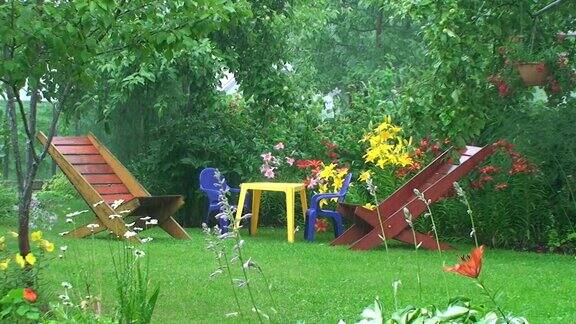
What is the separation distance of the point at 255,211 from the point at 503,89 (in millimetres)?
3304

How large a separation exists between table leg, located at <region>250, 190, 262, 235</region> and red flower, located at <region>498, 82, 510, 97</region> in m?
3.18

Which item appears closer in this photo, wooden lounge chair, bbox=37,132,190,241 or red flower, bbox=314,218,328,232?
wooden lounge chair, bbox=37,132,190,241

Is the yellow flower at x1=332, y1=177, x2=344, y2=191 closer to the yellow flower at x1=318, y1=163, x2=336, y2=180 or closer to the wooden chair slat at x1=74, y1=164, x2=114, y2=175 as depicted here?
the yellow flower at x1=318, y1=163, x2=336, y2=180

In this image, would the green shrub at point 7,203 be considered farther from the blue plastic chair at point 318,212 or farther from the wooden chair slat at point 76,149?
the blue plastic chair at point 318,212

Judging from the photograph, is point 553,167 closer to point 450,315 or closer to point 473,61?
point 473,61

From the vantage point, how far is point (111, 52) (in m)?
5.93

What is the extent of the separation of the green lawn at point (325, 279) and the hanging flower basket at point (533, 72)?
5.47 ft

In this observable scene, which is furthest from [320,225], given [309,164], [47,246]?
[47,246]

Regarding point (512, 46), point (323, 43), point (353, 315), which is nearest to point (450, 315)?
point (353, 315)

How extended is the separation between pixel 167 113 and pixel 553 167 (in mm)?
5326

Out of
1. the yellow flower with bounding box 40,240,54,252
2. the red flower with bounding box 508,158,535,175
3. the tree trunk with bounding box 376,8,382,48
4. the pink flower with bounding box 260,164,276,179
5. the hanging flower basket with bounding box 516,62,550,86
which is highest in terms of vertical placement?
the tree trunk with bounding box 376,8,382,48

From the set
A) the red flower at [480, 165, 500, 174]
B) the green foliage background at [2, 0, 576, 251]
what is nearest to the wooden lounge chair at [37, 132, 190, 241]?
the green foliage background at [2, 0, 576, 251]

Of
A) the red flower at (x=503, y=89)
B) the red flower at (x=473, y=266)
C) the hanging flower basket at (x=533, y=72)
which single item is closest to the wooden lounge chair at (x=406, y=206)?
the red flower at (x=503, y=89)

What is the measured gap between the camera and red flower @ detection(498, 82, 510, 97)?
10.2 meters
